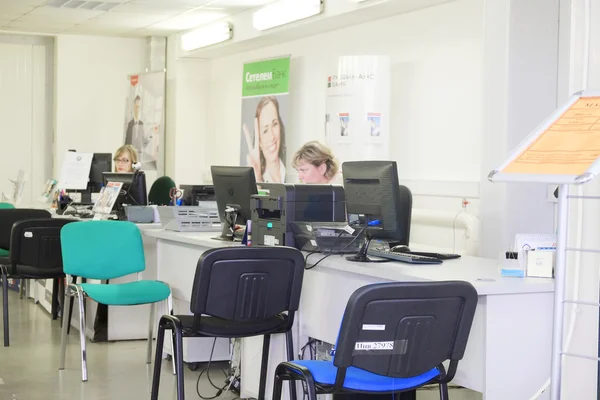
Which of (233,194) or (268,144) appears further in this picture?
(268,144)

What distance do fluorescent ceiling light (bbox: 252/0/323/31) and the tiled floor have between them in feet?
11.4

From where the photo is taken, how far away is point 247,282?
3535 millimetres

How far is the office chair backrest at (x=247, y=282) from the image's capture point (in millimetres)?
3441

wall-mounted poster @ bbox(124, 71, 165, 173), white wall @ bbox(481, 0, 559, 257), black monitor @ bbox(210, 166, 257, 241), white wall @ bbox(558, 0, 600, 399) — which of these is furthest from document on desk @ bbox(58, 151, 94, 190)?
white wall @ bbox(558, 0, 600, 399)

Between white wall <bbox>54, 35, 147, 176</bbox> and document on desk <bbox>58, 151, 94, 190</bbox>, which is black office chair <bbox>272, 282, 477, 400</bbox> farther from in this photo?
white wall <bbox>54, 35, 147, 176</bbox>

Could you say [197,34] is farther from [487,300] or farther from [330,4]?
[487,300]

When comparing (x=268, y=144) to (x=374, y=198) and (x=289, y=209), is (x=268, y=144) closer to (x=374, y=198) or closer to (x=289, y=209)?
(x=289, y=209)

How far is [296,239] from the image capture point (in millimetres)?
4113

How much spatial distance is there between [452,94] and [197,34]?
4182 mm

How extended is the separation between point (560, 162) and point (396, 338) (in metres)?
0.76

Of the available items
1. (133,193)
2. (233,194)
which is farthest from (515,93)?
(133,193)

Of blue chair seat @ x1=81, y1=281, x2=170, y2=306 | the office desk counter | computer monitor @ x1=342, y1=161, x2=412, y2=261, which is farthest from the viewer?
blue chair seat @ x1=81, y1=281, x2=170, y2=306

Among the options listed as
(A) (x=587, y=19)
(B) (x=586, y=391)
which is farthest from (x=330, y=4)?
(B) (x=586, y=391)

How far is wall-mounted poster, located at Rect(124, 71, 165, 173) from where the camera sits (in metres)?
10.7
